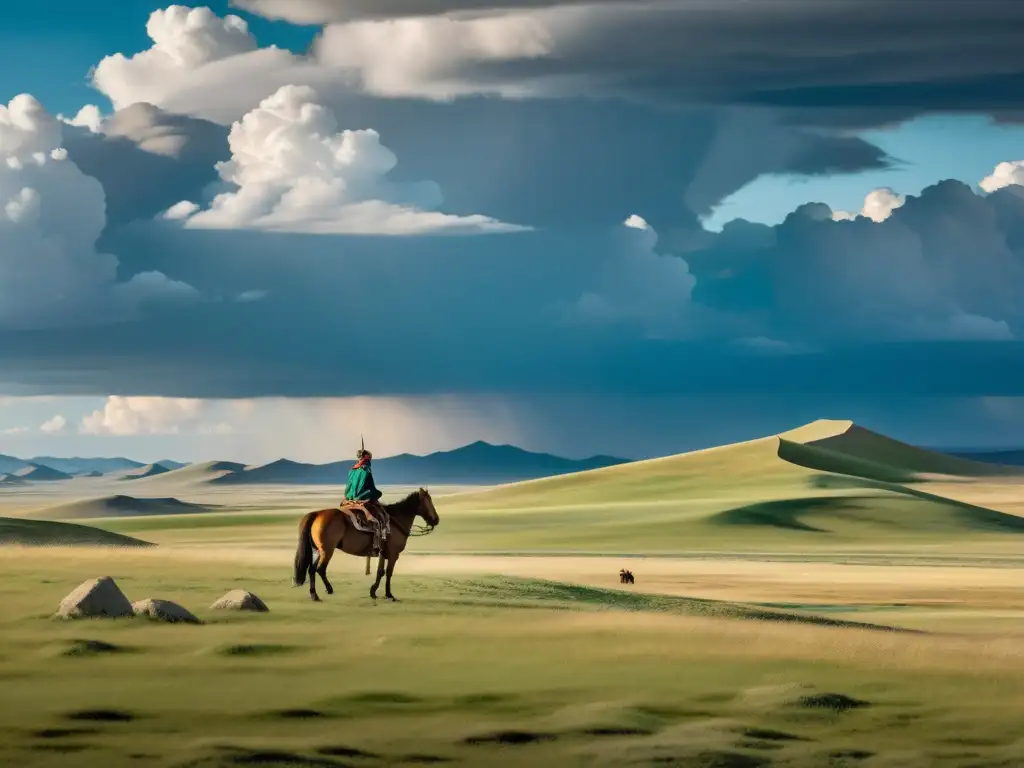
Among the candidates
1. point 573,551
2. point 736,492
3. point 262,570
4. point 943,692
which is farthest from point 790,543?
point 943,692

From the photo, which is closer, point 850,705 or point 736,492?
point 850,705

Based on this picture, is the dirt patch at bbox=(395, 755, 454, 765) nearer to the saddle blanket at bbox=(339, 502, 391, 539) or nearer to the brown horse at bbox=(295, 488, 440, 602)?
the brown horse at bbox=(295, 488, 440, 602)

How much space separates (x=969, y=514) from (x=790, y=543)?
90.2 feet

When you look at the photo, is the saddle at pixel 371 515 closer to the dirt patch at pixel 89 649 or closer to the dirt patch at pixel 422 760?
the dirt patch at pixel 89 649

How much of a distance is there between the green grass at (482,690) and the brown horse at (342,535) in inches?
34.4

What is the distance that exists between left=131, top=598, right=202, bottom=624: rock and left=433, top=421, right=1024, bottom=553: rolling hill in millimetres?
71637

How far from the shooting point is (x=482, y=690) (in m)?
23.0

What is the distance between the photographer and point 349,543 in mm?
33812

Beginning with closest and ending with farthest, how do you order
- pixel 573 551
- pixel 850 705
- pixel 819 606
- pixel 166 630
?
pixel 850 705 → pixel 166 630 → pixel 819 606 → pixel 573 551

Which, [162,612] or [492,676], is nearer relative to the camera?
[492,676]

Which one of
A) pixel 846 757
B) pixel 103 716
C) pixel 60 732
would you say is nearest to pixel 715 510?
pixel 103 716

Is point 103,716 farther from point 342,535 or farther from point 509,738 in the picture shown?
point 342,535

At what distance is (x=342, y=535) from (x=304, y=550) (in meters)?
1.04

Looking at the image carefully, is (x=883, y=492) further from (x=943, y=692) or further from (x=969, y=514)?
(x=943, y=692)
